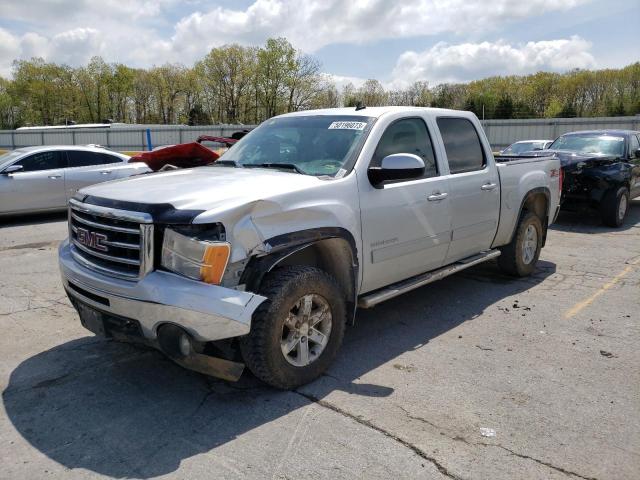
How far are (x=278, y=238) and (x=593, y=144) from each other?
9.97 m

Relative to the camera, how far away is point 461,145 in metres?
5.47

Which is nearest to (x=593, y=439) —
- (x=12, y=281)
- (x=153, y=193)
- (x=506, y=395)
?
(x=506, y=395)

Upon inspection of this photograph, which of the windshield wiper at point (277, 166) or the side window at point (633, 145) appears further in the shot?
the side window at point (633, 145)

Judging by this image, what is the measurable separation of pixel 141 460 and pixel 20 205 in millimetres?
8860

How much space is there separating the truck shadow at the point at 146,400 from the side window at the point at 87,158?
7.40m

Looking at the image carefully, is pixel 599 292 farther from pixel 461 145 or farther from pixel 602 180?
pixel 602 180

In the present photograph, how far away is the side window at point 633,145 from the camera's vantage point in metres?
→ 10.9

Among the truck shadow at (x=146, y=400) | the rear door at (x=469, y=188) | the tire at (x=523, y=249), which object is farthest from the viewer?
the tire at (x=523, y=249)

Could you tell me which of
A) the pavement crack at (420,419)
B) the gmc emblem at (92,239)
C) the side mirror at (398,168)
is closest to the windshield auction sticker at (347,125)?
the side mirror at (398,168)

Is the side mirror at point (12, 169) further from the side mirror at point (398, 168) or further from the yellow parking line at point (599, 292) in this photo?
the yellow parking line at point (599, 292)

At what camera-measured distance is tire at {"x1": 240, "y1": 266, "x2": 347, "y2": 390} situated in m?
3.42

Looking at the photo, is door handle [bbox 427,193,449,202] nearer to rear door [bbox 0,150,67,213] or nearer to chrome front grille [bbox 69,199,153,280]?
chrome front grille [bbox 69,199,153,280]

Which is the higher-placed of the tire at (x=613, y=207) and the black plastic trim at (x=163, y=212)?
the black plastic trim at (x=163, y=212)

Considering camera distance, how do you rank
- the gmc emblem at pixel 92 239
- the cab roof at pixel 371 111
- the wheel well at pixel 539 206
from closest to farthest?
1. the gmc emblem at pixel 92 239
2. the cab roof at pixel 371 111
3. the wheel well at pixel 539 206
